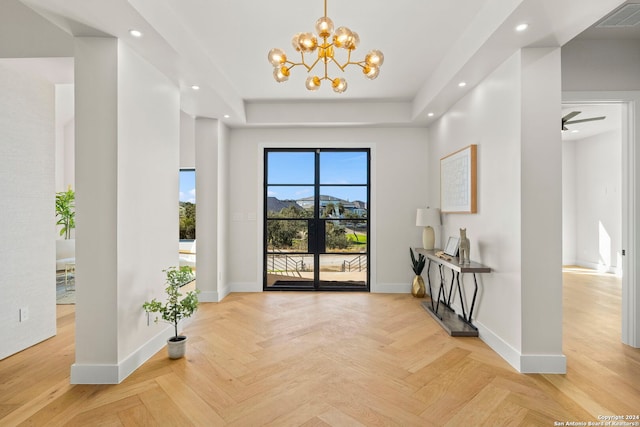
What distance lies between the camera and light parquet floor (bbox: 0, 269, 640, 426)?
2.05 metres

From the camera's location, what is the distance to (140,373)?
2.60 metres

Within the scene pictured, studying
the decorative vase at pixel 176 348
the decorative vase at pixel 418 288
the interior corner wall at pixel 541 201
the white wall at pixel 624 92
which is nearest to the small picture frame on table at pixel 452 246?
the decorative vase at pixel 418 288

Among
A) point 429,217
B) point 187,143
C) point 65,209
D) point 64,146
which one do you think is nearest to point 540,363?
point 429,217

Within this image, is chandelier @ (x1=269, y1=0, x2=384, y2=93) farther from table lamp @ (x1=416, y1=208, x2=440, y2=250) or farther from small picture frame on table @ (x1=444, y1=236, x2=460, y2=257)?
table lamp @ (x1=416, y1=208, x2=440, y2=250)

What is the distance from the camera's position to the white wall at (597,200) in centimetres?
656

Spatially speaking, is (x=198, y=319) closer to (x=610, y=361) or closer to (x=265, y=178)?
(x=265, y=178)

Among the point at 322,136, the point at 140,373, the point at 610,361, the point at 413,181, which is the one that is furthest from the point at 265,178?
the point at 610,361

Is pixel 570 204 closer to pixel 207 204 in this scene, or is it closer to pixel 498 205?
pixel 498 205

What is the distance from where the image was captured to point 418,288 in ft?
16.0

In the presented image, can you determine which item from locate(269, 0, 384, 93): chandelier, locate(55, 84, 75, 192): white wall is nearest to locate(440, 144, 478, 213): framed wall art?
locate(269, 0, 384, 93): chandelier

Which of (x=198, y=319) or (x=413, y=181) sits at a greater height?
(x=413, y=181)

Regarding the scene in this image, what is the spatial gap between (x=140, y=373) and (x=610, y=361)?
3891 mm

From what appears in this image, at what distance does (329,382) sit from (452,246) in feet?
7.43

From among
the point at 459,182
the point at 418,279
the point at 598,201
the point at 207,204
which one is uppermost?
the point at 459,182
